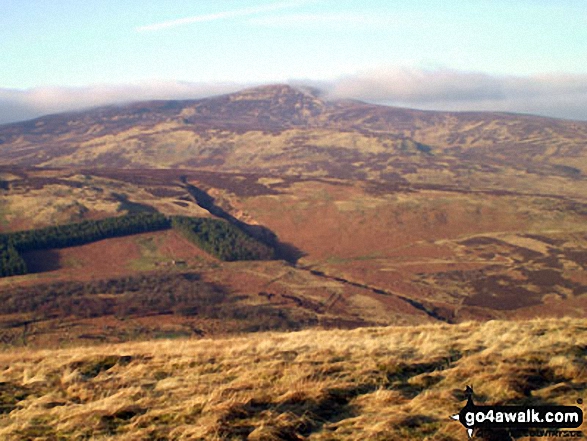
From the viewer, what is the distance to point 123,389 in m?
10.5

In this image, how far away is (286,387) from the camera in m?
10.2

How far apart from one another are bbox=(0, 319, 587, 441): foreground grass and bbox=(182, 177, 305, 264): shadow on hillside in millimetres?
61551

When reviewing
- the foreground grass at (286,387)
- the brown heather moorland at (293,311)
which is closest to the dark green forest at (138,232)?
the brown heather moorland at (293,311)

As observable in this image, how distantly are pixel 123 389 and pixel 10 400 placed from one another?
2.33 metres

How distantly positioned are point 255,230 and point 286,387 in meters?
79.1

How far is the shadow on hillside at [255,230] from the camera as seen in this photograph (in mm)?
78494

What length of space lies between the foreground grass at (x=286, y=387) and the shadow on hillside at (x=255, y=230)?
61.6m

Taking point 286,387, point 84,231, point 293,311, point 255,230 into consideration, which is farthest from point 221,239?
point 286,387

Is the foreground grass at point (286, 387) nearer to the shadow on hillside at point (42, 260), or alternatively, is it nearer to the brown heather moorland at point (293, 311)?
the brown heather moorland at point (293, 311)

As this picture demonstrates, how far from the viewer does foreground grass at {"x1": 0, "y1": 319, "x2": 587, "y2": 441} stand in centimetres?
853

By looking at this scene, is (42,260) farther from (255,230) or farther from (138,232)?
(255,230)

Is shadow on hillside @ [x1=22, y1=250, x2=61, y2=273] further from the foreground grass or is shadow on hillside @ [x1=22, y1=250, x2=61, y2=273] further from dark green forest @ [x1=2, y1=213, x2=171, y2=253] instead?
the foreground grass


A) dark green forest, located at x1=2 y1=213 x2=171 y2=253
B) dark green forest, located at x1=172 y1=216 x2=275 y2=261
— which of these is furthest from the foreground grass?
dark green forest, located at x1=2 y1=213 x2=171 y2=253

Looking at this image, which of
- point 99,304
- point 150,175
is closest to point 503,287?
point 99,304
